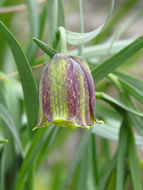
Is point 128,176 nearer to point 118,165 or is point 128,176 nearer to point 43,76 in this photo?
point 118,165

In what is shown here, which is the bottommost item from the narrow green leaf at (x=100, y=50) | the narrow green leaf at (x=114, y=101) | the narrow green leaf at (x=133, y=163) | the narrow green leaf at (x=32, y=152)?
the narrow green leaf at (x=133, y=163)

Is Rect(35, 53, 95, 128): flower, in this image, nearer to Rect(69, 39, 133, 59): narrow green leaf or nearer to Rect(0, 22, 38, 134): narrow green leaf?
Rect(0, 22, 38, 134): narrow green leaf

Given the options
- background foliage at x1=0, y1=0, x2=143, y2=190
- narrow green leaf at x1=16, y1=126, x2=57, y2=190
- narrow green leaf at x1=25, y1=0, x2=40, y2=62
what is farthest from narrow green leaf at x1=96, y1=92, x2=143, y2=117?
narrow green leaf at x1=25, y1=0, x2=40, y2=62

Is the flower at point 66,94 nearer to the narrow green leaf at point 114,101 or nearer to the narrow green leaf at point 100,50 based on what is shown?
the narrow green leaf at point 114,101

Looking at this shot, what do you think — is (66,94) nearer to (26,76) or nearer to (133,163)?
(26,76)

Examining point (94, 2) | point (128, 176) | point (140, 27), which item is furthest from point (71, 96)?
point (94, 2)

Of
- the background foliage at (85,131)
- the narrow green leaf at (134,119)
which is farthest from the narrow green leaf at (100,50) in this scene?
the narrow green leaf at (134,119)

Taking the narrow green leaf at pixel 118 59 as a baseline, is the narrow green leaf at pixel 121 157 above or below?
below
